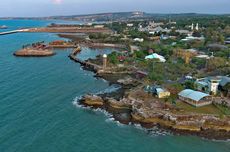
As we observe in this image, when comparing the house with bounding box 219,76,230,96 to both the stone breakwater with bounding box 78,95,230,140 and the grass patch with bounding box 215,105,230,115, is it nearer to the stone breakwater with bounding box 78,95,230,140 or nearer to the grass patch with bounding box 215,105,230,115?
the grass patch with bounding box 215,105,230,115

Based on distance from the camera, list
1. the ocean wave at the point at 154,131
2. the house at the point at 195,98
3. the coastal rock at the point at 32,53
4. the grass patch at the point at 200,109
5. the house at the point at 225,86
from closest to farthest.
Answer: the ocean wave at the point at 154,131
the grass patch at the point at 200,109
the house at the point at 195,98
the house at the point at 225,86
the coastal rock at the point at 32,53

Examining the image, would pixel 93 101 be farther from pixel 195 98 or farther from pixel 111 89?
pixel 195 98

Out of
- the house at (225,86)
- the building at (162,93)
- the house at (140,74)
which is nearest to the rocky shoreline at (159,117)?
the building at (162,93)

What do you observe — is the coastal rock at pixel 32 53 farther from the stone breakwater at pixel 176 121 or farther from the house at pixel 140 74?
the stone breakwater at pixel 176 121

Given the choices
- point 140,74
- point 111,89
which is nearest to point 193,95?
point 111,89

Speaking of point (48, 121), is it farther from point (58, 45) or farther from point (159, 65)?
point (58, 45)

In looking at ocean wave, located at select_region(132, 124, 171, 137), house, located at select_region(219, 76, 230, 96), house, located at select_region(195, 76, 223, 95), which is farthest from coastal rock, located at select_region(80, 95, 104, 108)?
house, located at select_region(219, 76, 230, 96)
